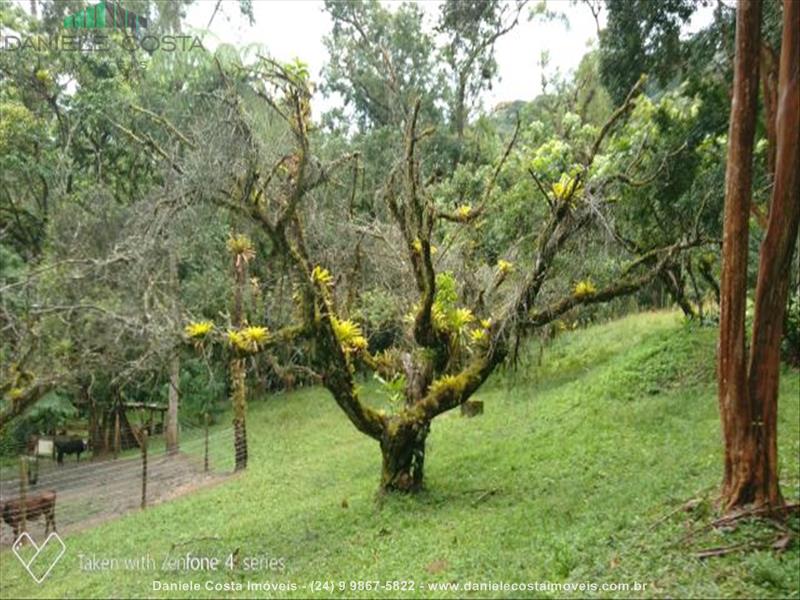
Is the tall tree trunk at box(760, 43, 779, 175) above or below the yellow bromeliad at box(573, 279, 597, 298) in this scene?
above

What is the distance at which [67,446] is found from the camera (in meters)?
15.9

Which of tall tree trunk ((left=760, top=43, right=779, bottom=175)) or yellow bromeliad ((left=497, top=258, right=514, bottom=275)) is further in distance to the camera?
yellow bromeliad ((left=497, top=258, right=514, bottom=275))

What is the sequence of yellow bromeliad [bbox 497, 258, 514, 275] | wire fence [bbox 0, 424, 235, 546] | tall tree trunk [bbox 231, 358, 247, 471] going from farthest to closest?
tall tree trunk [bbox 231, 358, 247, 471] < wire fence [bbox 0, 424, 235, 546] < yellow bromeliad [bbox 497, 258, 514, 275]

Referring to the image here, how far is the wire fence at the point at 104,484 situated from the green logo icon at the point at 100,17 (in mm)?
9688

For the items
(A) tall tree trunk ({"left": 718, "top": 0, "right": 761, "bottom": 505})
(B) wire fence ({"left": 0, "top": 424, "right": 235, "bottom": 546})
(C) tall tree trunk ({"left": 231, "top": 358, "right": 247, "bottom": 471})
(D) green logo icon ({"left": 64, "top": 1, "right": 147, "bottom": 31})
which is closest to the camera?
(A) tall tree trunk ({"left": 718, "top": 0, "right": 761, "bottom": 505})

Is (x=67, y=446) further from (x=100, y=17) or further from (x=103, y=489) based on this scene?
(x=100, y=17)

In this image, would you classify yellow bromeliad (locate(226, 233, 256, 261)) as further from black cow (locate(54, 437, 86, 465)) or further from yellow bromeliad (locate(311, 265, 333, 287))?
black cow (locate(54, 437, 86, 465))

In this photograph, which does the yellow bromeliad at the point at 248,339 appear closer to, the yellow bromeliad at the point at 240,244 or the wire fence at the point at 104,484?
the yellow bromeliad at the point at 240,244

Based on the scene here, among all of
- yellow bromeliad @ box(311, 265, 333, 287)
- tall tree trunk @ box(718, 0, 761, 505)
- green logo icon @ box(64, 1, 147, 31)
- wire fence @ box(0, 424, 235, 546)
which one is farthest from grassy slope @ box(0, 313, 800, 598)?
green logo icon @ box(64, 1, 147, 31)

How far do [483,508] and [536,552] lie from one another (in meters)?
1.76

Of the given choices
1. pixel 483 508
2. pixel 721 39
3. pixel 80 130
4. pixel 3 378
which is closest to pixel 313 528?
pixel 483 508

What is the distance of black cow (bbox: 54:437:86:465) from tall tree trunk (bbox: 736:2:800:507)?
14.9 meters

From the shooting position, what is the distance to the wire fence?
30.6 ft

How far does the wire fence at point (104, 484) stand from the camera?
934 cm
